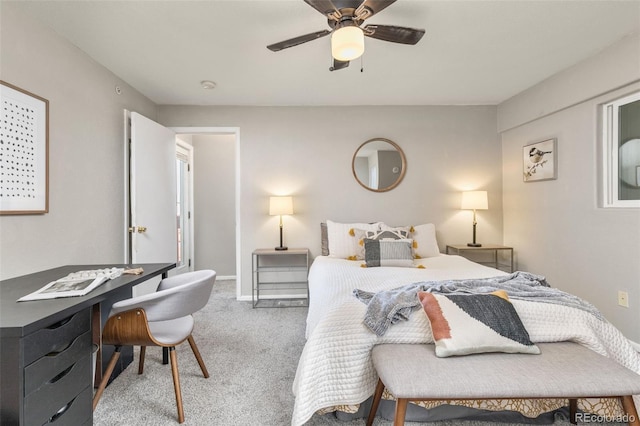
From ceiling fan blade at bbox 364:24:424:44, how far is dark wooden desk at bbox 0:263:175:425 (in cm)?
200

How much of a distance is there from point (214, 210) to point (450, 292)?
4115 millimetres

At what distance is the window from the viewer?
2387mm

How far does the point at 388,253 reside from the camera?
2.87 m

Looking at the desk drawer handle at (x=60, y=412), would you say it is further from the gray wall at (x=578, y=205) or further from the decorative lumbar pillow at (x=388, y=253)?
the gray wall at (x=578, y=205)

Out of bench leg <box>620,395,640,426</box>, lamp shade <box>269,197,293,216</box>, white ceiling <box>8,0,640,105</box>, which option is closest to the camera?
bench leg <box>620,395,640,426</box>

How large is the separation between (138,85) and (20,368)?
9.51ft

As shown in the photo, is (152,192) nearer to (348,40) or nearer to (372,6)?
(348,40)

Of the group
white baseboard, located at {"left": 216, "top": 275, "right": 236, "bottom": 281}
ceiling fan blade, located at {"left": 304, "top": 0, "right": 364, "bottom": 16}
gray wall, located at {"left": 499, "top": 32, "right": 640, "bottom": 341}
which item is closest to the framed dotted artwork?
ceiling fan blade, located at {"left": 304, "top": 0, "right": 364, "bottom": 16}

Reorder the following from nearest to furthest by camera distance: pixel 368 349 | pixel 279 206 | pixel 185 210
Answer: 1. pixel 368 349
2. pixel 279 206
3. pixel 185 210

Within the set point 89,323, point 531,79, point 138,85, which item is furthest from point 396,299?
point 138,85

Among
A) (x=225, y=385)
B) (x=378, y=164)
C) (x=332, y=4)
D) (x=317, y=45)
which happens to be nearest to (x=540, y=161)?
(x=378, y=164)

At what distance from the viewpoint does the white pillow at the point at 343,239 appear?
3201mm

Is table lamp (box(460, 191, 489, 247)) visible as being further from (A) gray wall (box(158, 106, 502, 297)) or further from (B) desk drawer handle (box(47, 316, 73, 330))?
(B) desk drawer handle (box(47, 316, 73, 330))

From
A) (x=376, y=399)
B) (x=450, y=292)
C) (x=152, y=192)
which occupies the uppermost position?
(x=152, y=192)
